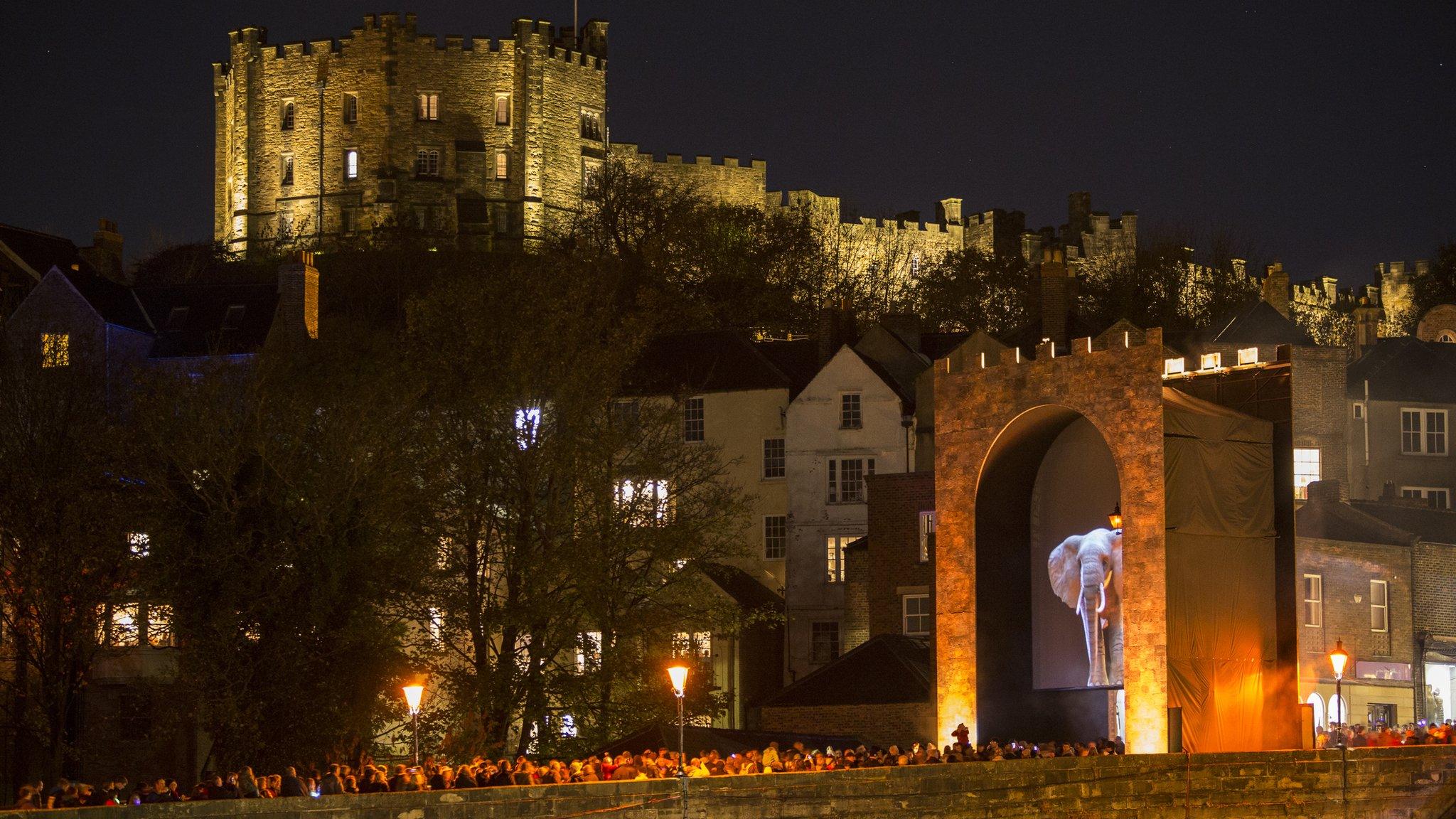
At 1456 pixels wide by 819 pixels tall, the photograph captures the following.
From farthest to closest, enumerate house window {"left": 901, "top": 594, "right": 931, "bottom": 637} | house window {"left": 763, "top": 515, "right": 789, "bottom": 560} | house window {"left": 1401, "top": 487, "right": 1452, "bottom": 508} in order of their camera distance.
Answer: house window {"left": 1401, "top": 487, "right": 1452, "bottom": 508}, house window {"left": 763, "top": 515, "right": 789, "bottom": 560}, house window {"left": 901, "top": 594, "right": 931, "bottom": 637}

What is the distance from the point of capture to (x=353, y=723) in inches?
1265

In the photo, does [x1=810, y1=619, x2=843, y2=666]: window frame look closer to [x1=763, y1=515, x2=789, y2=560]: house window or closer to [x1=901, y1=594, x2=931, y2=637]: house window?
[x1=763, y1=515, x2=789, y2=560]: house window

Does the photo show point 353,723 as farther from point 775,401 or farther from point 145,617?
point 775,401

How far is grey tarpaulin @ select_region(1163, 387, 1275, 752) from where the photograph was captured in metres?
32.6

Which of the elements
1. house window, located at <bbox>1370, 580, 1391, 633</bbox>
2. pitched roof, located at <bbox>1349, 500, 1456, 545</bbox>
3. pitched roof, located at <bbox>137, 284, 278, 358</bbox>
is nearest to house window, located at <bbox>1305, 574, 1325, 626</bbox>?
house window, located at <bbox>1370, 580, 1391, 633</bbox>

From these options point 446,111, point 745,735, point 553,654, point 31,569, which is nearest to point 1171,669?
point 745,735

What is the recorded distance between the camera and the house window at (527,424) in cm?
3731

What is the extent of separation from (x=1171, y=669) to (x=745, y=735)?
24.8 feet

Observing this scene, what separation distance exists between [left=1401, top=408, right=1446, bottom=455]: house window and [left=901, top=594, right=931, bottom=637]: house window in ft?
50.4

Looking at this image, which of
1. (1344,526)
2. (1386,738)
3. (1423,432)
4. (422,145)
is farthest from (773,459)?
(422,145)

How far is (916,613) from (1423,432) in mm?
16185

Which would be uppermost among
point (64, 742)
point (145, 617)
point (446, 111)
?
point (446, 111)

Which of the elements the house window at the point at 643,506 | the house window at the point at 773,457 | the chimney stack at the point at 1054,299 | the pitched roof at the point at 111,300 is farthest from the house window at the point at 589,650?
the pitched roof at the point at 111,300

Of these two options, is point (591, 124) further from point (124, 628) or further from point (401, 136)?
point (124, 628)
